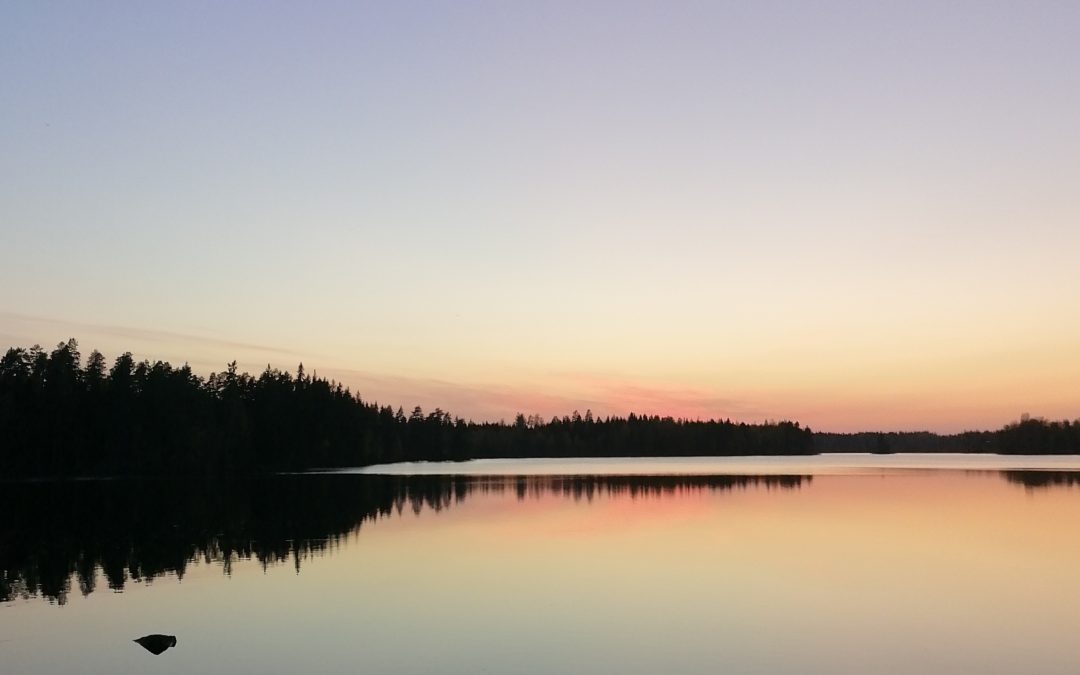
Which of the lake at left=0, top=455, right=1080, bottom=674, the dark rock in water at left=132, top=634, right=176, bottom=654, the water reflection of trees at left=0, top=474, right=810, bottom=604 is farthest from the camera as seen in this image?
the water reflection of trees at left=0, top=474, right=810, bottom=604

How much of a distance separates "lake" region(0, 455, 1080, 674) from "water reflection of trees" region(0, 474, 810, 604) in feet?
1.01

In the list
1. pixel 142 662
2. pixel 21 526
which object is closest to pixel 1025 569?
pixel 142 662

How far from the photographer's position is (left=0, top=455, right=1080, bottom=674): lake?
2041 cm

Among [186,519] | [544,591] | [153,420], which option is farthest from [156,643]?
[153,420]

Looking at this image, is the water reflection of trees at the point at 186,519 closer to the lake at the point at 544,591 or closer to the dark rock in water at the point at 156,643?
the lake at the point at 544,591

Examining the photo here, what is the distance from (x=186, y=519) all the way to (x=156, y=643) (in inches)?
1396

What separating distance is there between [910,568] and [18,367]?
11573cm

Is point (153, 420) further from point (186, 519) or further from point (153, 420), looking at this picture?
point (186, 519)

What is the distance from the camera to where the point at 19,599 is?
2708 cm

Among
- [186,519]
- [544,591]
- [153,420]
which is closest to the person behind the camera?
[544,591]

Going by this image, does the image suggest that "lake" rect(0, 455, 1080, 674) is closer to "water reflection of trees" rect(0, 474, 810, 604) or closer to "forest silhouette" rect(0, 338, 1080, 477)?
"water reflection of trees" rect(0, 474, 810, 604)

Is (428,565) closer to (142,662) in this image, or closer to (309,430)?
(142,662)

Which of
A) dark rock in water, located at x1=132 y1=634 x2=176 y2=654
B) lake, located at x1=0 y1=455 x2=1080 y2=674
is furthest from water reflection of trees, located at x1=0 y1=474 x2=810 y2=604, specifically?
dark rock in water, located at x1=132 y1=634 x2=176 y2=654

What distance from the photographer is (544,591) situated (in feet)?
94.6
